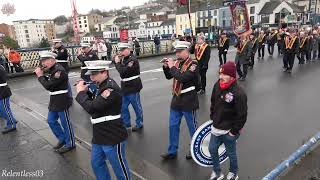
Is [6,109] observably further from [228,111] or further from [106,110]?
[228,111]

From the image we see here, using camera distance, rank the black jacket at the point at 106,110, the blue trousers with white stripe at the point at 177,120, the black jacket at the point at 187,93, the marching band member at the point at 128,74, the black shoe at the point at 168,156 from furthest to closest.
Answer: the marching band member at the point at 128,74
the black shoe at the point at 168,156
the blue trousers with white stripe at the point at 177,120
the black jacket at the point at 187,93
the black jacket at the point at 106,110

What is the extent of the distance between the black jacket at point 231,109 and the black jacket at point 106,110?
Result: 51.0 inches

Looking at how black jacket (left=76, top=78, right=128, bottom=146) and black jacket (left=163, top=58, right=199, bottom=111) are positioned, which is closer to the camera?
black jacket (left=76, top=78, right=128, bottom=146)

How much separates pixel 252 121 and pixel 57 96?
14.2ft

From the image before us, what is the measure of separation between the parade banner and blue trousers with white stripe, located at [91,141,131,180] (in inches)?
372

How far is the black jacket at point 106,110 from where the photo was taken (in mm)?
3646

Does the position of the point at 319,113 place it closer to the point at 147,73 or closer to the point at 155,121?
the point at 155,121

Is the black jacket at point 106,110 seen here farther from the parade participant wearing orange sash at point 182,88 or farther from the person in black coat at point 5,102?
the person in black coat at point 5,102

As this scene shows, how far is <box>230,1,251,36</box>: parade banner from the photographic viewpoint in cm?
1169

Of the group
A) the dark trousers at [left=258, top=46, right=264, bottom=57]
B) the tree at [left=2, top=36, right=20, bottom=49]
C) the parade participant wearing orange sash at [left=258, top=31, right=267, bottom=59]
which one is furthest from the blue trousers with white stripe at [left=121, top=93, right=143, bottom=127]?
the tree at [left=2, top=36, right=20, bottom=49]

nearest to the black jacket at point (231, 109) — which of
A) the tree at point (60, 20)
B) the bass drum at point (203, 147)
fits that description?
the bass drum at point (203, 147)

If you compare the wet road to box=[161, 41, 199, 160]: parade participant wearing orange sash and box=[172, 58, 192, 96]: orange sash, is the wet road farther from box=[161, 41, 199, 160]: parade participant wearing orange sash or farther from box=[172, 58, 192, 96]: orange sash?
box=[172, 58, 192, 96]: orange sash

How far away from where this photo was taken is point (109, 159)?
3789 millimetres

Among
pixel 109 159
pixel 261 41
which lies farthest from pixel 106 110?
pixel 261 41
